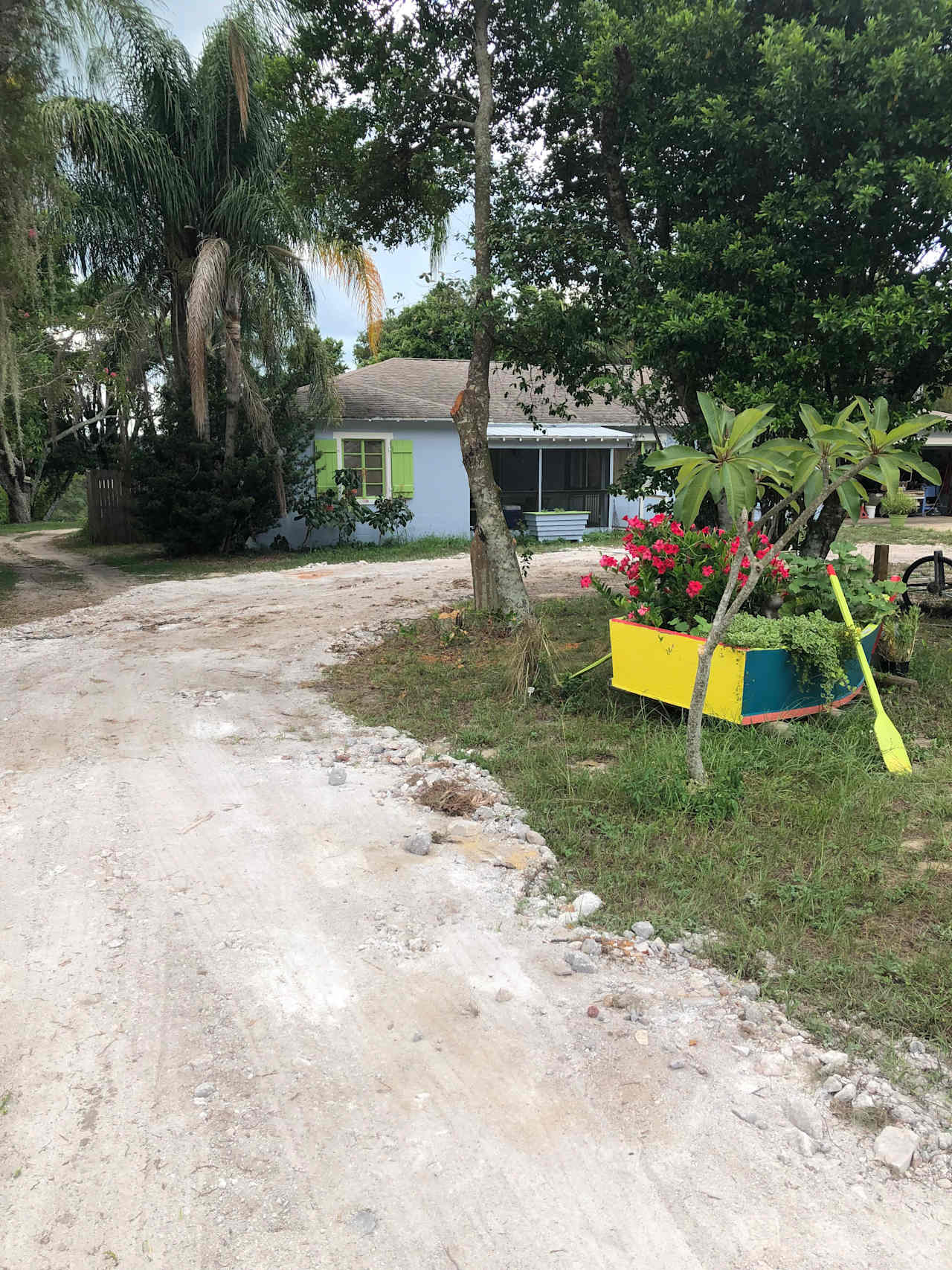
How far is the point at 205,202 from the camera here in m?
15.6

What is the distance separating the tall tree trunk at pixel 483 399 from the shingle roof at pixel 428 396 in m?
8.73

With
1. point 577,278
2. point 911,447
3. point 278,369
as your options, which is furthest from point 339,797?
point 278,369

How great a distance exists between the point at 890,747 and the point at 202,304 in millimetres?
12132

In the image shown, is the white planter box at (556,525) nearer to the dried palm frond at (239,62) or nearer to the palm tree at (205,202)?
the palm tree at (205,202)

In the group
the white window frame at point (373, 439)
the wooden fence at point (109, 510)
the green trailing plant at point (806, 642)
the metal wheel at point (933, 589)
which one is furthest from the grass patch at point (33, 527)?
the green trailing plant at point (806, 642)

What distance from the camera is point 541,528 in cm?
2062

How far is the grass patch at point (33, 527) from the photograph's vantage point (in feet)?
82.8

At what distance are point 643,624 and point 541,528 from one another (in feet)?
47.9

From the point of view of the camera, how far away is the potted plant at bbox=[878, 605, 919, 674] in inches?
276

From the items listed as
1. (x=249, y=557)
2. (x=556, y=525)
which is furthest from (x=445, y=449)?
(x=249, y=557)

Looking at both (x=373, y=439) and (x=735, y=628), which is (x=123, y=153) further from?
(x=735, y=628)

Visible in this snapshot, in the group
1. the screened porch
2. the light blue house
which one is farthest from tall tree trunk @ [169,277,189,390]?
the screened porch

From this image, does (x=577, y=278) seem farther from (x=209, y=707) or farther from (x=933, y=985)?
(x=933, y=985)

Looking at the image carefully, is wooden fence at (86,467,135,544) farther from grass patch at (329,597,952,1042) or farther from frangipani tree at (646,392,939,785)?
frangipani tree at (646,392,939,785)
